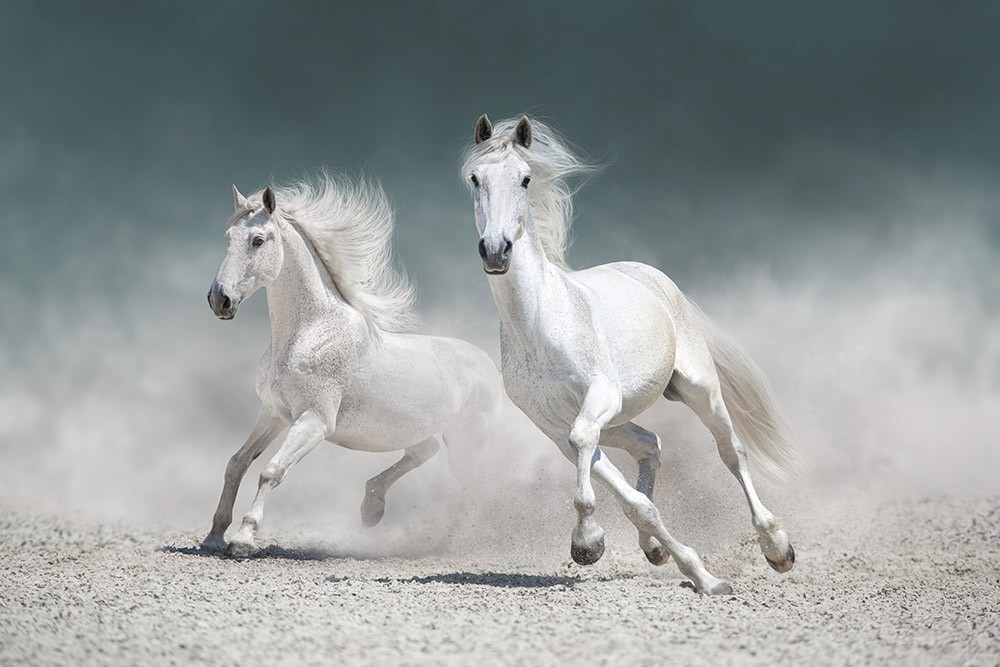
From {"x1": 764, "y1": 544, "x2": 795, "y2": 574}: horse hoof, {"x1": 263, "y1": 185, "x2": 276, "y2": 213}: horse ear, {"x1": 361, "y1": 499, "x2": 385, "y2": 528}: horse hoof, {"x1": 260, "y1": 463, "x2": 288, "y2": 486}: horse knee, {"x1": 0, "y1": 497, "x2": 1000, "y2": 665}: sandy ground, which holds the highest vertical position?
{"x1": 263, "y1": 185, "x2": 276, "y2": 213}: horse ear

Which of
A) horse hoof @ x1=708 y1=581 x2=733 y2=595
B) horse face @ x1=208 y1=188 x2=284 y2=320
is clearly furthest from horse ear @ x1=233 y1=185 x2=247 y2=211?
horse hoof @ x1=708 y1=581 x2=733 y2=595

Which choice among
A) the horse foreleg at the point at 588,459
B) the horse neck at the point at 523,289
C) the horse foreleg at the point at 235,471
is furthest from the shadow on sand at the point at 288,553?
the horse foreleg at the point at 588,459

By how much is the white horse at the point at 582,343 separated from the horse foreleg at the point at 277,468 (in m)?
2.05

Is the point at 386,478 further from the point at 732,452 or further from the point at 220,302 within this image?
the point at 732,452

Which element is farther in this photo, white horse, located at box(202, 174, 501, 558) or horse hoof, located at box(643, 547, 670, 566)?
white horse, located at box(202, 174, 501, 558)

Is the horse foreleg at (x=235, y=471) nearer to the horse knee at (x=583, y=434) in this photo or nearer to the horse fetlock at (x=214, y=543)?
the horse fetlock at (x=214, y=543)

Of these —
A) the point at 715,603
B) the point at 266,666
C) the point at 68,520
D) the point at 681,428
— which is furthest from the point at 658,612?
the point at 68,520

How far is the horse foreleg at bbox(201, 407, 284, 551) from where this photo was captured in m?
8.26

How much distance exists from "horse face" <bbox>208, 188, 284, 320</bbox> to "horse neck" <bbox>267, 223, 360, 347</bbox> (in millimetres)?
130

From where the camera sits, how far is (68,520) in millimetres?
10625

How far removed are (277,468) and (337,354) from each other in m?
1.02

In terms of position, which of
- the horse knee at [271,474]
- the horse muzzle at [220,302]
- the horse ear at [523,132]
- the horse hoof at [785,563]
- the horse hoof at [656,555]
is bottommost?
the horse hoof at [656,555]

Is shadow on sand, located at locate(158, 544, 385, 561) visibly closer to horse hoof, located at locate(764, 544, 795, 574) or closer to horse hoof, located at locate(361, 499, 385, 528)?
horse hoof, located at locate(361, 499, 385, 528)

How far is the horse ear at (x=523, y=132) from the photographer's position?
637 centimetres
